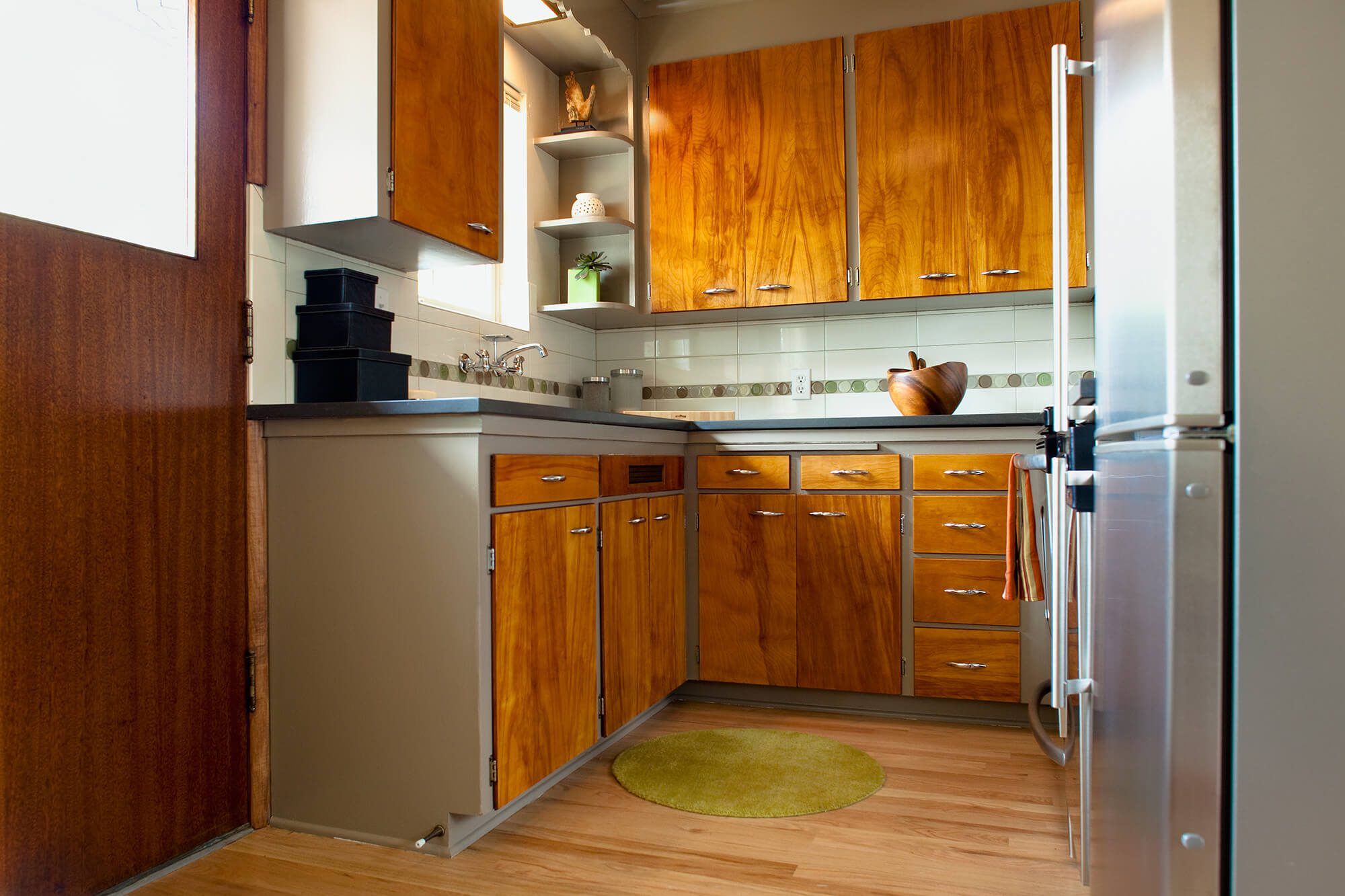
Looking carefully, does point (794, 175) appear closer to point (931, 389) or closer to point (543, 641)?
point (931, 389)

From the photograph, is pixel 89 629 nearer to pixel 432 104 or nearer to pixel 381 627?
pixel 381 627

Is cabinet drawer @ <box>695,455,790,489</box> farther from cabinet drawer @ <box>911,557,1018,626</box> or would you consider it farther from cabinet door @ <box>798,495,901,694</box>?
cabinet drawer @ <box>911,557,1018,626</box>

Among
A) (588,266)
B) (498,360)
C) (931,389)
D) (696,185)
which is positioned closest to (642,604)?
(498,360)

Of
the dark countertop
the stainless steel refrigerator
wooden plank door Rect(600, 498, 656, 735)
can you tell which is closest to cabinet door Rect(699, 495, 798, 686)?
the dark countertop

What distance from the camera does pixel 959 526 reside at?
2.87m

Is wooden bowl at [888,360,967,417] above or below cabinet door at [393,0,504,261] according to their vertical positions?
below

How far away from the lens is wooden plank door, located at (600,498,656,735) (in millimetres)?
2475

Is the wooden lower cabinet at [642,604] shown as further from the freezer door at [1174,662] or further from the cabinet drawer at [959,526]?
the freezer door at [1174,662]

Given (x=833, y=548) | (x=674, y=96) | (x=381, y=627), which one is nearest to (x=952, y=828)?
(x=833, y=548)

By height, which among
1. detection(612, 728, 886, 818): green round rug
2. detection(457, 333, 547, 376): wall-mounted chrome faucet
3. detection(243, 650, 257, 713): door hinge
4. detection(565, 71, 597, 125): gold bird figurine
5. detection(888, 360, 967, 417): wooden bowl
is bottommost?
detection(612, 728, 886, 818): green round rug

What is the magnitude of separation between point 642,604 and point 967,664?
3.41ft

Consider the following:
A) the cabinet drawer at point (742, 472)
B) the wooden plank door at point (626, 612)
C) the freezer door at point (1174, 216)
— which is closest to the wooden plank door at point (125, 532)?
the wooden plank door at point (626, 612)

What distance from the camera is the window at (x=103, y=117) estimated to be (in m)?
1.62

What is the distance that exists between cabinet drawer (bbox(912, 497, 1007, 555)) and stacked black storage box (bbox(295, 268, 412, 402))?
1657 mm
